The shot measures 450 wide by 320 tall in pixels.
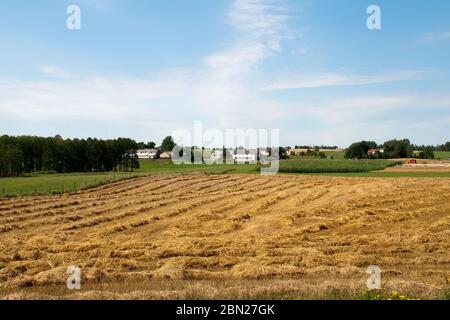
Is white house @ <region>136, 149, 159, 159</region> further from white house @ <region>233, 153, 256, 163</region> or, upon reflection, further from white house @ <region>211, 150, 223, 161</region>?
white house @ <region>233, 153, 256, 163</region>

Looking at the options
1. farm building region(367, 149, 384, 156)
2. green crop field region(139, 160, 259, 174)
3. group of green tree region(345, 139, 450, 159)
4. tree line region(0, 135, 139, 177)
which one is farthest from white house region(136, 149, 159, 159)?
farm building region(367, 149, 384, 156)

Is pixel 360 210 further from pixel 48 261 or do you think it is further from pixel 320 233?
pixel 48 261

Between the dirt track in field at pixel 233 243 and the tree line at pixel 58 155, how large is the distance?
5443 cm

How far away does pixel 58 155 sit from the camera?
87.0 meters

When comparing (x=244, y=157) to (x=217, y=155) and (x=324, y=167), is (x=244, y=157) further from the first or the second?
(x=324, y=167)

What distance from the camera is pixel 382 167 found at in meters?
79.1

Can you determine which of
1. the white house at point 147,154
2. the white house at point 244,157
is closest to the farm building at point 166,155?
the white house at point 147,154

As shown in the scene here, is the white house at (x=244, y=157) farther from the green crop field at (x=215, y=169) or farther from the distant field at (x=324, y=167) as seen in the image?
the distant field at (x=324, y=167)

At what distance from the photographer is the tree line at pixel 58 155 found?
251ft

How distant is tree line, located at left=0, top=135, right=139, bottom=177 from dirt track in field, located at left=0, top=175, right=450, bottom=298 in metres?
54.4
